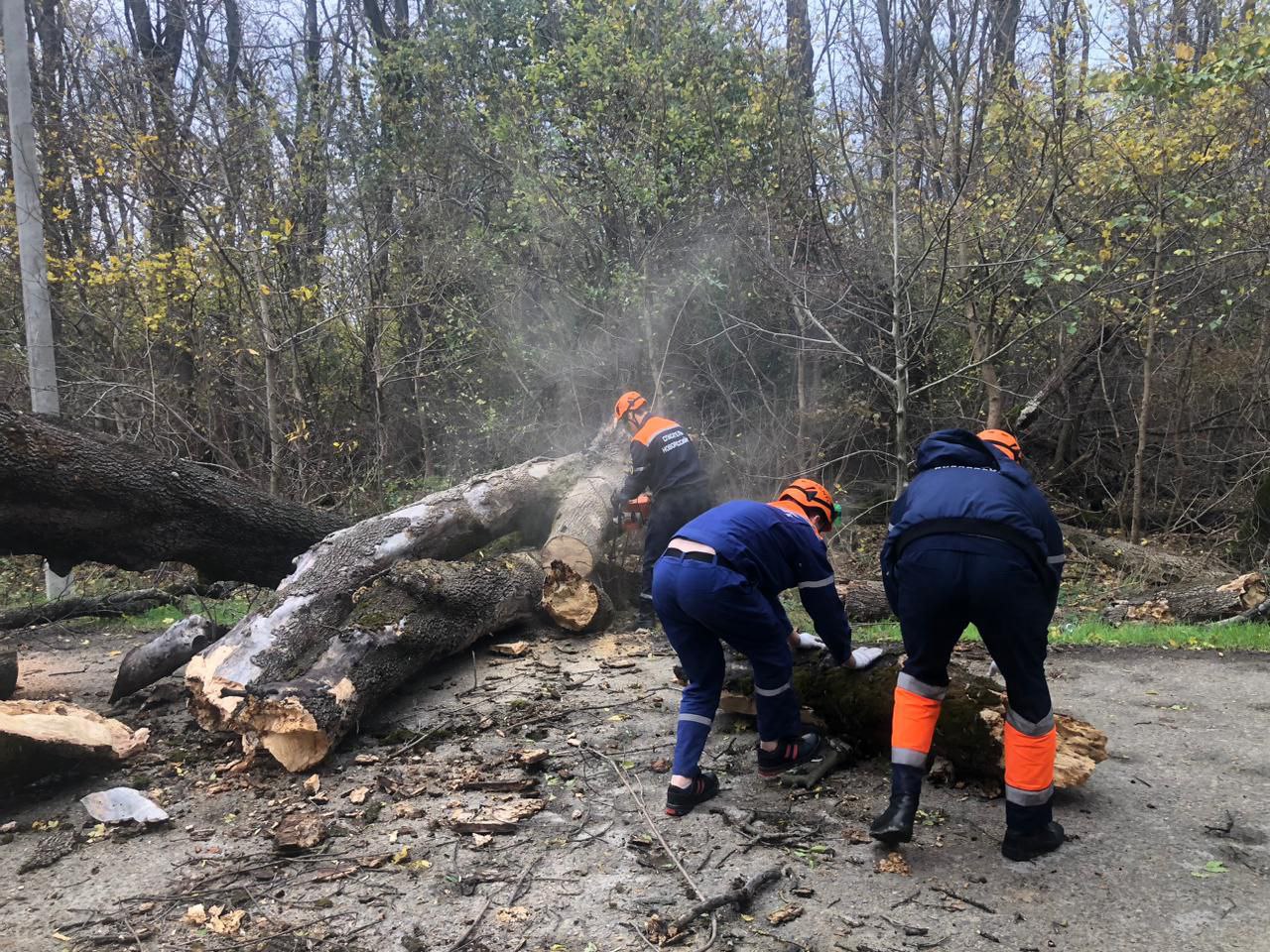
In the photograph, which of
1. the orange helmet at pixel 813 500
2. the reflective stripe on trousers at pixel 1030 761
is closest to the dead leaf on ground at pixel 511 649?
the orange helmet at pixel 813 500

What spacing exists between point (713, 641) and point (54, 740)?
3.15 m

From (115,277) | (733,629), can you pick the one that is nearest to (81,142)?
(115,277)

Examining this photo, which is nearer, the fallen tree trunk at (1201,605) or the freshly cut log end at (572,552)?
the freshly cut log end at (572,552)

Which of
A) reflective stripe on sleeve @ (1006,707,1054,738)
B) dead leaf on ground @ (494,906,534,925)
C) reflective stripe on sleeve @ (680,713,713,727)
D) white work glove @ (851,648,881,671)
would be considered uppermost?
reflective stripe on sleeve @ (1006,707,1054,738)

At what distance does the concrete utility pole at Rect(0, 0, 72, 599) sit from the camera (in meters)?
8.59

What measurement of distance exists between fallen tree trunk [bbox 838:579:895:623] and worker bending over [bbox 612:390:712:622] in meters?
1.53

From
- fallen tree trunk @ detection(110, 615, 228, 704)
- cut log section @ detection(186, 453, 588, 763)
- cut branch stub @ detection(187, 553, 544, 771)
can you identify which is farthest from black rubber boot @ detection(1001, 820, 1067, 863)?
fallen tree trunk @ detection(110, 615, 228, 704)

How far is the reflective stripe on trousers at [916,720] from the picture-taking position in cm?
324

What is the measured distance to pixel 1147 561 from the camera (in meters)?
9.04

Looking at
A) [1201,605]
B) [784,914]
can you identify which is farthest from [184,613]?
[1201,605]

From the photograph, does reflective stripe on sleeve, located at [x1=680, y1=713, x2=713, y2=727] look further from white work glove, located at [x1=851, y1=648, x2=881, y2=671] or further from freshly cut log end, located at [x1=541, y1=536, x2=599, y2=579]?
freshly cut log end, located at [x1=541, y1=536, x2=599, y2=579]

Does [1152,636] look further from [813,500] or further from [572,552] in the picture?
[572,552]

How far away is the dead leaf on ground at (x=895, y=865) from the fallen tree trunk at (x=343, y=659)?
2.74m

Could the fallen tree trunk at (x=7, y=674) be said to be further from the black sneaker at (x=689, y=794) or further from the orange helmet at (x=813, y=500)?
the orange helmet at (x=813, y=500)
